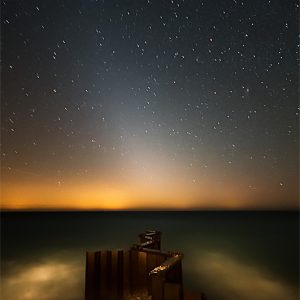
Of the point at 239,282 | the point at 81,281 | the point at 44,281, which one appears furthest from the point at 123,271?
the point at 239,282

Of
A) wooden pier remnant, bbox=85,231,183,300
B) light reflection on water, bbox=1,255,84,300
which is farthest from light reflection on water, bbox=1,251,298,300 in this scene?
wooden pier remnant, bbox=85,231,183,300

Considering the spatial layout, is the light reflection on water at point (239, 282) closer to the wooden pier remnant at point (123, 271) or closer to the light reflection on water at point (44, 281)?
the wooden pier remnant at point (123, 271)

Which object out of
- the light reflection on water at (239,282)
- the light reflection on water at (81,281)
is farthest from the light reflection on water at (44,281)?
the light reflection on water at (239,282)

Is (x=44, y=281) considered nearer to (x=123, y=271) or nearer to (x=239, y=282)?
(x=123, y=271)

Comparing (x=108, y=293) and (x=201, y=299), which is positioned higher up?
(x=201, y=299)

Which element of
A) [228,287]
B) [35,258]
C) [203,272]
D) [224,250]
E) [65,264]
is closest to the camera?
[228,287]

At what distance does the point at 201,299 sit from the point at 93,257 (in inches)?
216

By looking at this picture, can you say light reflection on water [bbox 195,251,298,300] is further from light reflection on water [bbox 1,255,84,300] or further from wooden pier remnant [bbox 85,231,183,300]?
light reflection on water [bbox 1,255,84,300]

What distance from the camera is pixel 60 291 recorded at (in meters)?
17.3

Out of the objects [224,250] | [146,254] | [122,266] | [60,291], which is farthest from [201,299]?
[224,250]

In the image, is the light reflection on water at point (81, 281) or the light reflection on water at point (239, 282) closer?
the light reflection on water at point (81, 281)

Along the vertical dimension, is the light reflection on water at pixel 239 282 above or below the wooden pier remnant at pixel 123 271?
below

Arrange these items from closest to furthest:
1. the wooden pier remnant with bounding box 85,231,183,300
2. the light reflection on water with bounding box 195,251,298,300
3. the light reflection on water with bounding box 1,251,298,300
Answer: the wooden pier remnant with bounding box 85,231,183,300
the light reflection on water with bounding box 1,251,298,300
the light reflection on water with bounding box 195,251,298,300

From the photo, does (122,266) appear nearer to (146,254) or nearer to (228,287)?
(146,254)
